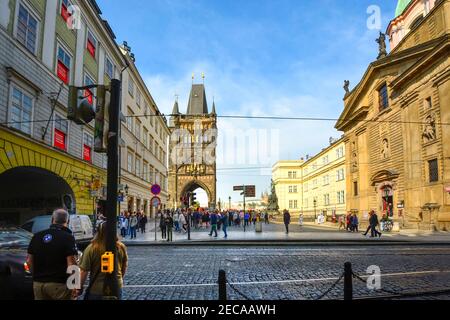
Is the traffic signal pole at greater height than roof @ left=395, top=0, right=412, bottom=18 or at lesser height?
lesser

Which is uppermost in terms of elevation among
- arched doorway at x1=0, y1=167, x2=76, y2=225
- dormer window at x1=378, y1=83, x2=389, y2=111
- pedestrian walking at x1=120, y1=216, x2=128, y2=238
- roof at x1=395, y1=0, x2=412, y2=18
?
roof at x1=395, y1=0, x2=412, y2=18

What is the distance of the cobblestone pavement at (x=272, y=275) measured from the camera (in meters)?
7.86

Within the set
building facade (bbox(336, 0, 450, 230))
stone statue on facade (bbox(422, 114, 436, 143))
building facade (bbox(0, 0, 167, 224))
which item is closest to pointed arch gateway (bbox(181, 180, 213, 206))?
building facade (bbox(336, 0, 450, 230))

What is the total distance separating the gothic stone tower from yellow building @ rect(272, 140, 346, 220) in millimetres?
20428

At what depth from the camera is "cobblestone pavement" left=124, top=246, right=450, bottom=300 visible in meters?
7.86

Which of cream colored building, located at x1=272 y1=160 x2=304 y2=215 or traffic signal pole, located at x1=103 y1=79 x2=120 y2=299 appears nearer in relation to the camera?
traffic signal pole, located at x1=103 y1=79 x2=120 y2=299

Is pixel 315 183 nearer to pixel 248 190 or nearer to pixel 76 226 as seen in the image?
pixel 248 190

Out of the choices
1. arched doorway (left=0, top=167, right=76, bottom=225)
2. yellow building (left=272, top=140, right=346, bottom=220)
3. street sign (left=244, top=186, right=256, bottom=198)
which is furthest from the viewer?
yellow building (left=272, top=140, right=346, bottom=220)

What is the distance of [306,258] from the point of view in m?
13.8

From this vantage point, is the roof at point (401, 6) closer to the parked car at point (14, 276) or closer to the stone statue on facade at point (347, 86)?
the stone statue on facade at point (347, 86)

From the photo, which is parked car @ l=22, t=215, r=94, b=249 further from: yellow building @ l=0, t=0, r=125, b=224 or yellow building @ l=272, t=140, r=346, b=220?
yellow building @ l=272, t=140, r=346, b=220
